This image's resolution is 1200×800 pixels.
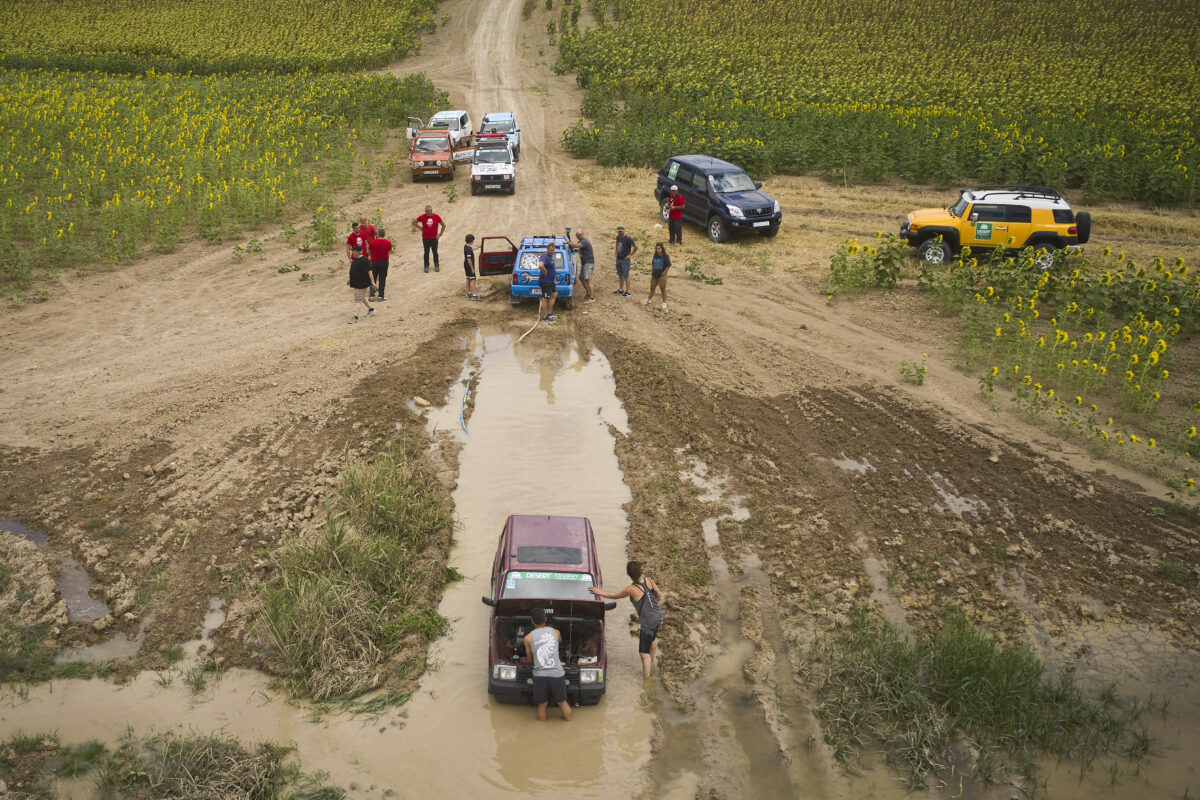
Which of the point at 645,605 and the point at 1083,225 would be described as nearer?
the point at 645,605

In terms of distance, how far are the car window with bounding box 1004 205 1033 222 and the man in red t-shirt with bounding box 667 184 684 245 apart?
729 centimetres

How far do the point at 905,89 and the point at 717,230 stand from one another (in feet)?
62.6

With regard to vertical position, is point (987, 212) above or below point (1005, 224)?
above

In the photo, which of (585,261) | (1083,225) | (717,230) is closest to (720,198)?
(717,230)

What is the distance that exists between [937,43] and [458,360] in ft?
134

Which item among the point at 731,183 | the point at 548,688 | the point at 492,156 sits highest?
the point at 492,156

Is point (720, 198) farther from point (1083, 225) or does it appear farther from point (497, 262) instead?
point (1083, 225)

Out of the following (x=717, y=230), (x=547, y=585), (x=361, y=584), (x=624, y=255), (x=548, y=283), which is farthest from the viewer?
(x=717, y=230)

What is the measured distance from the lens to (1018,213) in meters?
19.5

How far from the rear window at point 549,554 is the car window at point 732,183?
15.2 meters

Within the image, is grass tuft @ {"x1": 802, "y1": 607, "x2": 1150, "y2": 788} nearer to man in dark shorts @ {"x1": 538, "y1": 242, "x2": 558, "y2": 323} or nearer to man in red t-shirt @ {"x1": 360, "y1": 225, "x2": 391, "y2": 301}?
man in dark shorts @ {"x1": 538, "y1": 242, "x2": 558, "y2": 323}

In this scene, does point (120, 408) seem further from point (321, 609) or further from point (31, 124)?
point (31, 124)

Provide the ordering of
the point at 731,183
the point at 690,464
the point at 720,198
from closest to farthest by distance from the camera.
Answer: the point at 690,464 < the point at 720,198 < the point at 731,183

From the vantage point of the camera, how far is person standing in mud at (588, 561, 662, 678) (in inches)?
348
